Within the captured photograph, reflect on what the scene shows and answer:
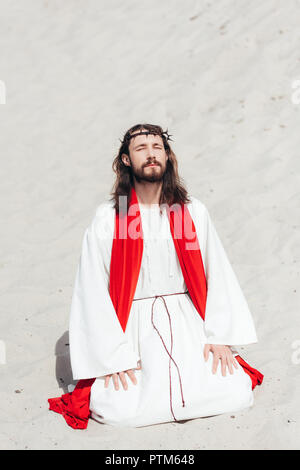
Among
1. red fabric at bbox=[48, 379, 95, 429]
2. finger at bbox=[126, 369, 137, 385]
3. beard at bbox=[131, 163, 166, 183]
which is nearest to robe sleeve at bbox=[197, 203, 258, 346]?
beard at bbox=[131, 163, 166, 183]

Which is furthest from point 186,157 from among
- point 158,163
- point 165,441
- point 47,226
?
point 165,441

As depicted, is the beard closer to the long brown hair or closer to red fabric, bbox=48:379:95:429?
the long brown hair

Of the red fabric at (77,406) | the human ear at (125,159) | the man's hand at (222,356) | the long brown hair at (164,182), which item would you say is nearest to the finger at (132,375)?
the red fabric at (77,406)

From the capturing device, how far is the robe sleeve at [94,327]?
3.09 m

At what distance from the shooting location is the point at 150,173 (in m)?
3.21

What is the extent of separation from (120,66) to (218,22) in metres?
→ 1.35

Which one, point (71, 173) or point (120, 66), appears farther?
point (120, 66)

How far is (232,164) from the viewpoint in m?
5.95

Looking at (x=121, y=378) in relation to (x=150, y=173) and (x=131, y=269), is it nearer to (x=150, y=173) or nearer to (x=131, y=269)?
(x=131, y=269)

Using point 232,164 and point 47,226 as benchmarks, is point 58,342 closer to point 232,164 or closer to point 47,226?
point 47,226

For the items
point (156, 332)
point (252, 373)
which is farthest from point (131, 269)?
point (252, 373)

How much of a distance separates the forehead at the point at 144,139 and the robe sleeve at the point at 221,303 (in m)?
0.47

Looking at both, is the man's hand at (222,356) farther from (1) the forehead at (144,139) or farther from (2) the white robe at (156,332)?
(1) the forehead at (144,139)

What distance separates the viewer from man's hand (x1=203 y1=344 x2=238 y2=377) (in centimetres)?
310
